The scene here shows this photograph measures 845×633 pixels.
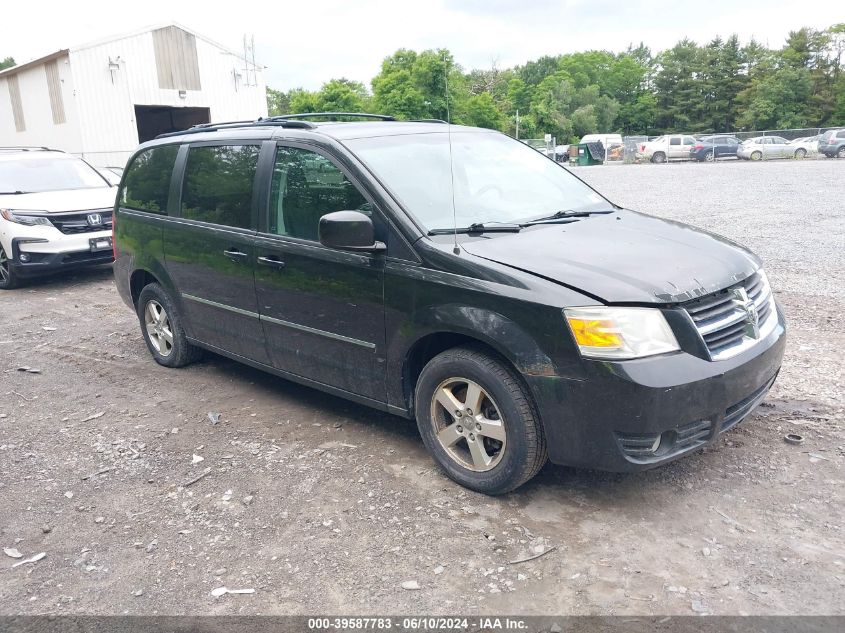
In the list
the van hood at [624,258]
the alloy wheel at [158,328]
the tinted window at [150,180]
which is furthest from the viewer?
the alloy wheel at [158,328]

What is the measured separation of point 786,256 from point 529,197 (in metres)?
6.31

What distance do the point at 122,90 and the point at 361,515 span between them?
2824 cm

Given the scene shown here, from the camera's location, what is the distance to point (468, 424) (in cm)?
363

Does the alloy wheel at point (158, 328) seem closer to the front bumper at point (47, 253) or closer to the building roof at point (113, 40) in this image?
the front bumper at point (47, 253)

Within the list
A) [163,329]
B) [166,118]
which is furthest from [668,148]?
[163,329]

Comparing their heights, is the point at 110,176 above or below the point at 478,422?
above

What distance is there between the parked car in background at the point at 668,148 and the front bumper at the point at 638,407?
4008 cm

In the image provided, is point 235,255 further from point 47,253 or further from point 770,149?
point 770,149

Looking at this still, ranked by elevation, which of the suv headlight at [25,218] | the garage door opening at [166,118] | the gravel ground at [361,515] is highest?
the garage door opening at [166,118]

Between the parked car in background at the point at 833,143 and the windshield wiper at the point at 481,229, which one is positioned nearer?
the windshield wiper at the point at 481,229

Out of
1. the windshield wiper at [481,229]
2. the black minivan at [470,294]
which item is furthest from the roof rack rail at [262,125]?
the windshield wiper at [481,229]

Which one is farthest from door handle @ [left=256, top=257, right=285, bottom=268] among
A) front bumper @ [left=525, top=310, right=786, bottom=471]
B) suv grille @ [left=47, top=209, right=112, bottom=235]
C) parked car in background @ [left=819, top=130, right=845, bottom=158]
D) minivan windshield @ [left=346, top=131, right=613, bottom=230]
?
parked car in background @ [left=819, top=130, right=845, bottom=158]

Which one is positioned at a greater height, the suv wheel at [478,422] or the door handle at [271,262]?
the door handle at [271,262]

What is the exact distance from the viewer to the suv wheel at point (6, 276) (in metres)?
9.53
